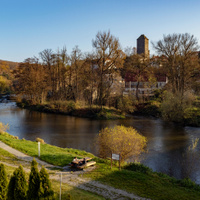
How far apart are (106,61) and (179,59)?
12742 mm

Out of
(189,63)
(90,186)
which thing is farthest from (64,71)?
(90,186)

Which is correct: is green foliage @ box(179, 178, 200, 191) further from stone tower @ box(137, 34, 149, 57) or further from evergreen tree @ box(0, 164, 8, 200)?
stone tower @ box(137, 34, 149, 57)

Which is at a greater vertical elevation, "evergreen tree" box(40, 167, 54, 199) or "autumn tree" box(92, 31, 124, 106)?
"autumn tree" box(92, 31, 124, 106)

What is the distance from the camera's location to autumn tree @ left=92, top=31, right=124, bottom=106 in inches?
1526

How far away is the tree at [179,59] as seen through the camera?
3628 centimetres

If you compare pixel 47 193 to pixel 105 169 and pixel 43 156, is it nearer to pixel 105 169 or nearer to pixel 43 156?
pixel 105 169

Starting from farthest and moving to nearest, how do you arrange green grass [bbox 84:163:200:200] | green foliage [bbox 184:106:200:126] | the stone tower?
A: 1. the stone tower
2. green foliage [bbox 184:106:200:126]
3. green grass [bbox 84:163:200:200]

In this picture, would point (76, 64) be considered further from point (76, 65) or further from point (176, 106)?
point (176, 106)

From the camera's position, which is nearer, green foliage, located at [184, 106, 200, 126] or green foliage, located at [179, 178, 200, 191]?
green foliage, located at [179, 178, 200, 191]

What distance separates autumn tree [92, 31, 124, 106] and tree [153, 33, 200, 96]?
7.01 m

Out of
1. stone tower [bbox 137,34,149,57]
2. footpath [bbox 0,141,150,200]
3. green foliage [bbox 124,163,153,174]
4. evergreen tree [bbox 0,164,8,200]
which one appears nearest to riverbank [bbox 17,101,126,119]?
green foliage [bbox 124,163,153,174]

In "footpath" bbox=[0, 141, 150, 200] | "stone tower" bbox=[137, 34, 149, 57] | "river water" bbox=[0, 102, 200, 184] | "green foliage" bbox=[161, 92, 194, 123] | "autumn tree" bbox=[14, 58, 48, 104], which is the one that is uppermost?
"stone tower" bbox=[137, 34, 149, 57]

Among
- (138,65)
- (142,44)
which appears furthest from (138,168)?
(142,44)

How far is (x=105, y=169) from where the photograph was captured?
11.6 m
